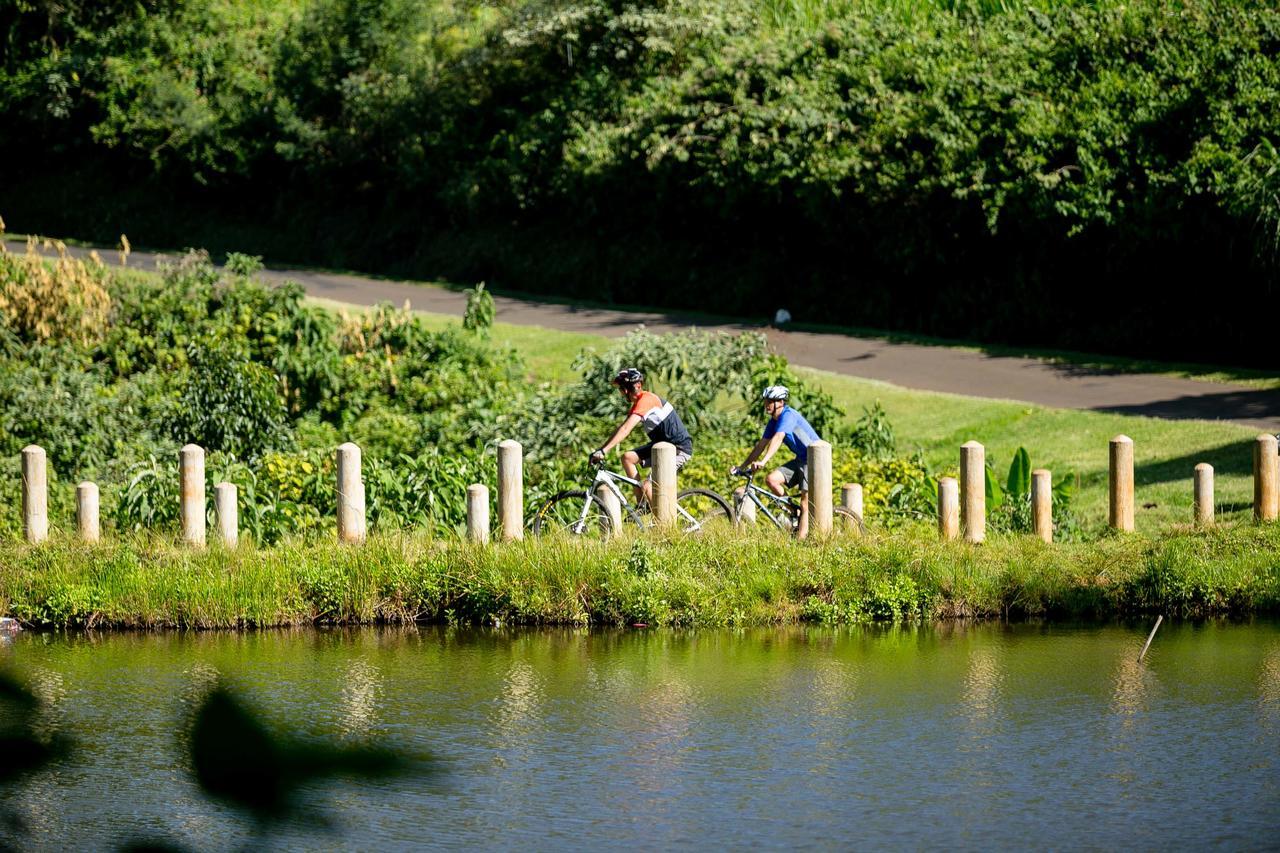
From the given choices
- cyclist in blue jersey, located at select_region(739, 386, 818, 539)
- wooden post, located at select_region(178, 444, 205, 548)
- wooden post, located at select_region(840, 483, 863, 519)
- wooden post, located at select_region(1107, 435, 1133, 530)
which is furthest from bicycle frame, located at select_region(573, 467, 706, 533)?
wooden post, located at select_region(1107, 435, 1133, 530)

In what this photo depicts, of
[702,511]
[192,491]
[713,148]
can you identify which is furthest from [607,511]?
[713,148]

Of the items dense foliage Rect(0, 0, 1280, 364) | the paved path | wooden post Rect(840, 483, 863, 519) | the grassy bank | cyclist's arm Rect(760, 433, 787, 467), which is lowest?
the grassy bank

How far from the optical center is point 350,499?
1299 centimetres

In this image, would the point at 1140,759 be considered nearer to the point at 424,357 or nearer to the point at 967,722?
the point at 967,722

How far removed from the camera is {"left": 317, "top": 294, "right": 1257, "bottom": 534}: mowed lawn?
15.0 metres

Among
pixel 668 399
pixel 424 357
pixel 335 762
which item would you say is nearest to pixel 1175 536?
pixel 668 399

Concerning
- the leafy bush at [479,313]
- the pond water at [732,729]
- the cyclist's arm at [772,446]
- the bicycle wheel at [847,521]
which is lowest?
the pond water at [732,729]

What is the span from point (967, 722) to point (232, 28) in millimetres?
36134

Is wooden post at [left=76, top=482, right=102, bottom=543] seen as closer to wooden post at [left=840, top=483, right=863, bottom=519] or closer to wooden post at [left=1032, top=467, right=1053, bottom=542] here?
wooden post at [left=840, top=483, right=863, bottom=519]

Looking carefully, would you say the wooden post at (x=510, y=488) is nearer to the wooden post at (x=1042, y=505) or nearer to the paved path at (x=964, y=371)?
the wooden post at (x=1042, y=505)

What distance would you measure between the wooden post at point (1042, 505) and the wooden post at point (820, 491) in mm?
1704

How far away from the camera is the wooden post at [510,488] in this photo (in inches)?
508

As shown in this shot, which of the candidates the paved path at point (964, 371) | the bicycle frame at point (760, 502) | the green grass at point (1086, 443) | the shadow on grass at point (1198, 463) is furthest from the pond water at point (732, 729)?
the paved path at point (964, 371)

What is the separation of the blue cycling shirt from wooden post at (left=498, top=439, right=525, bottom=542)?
2.15 m
